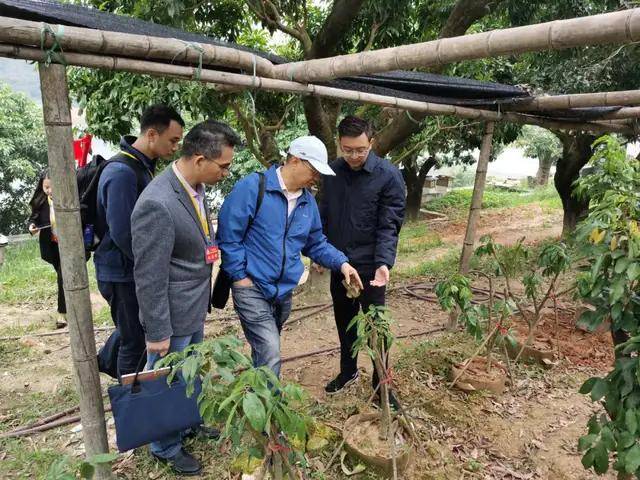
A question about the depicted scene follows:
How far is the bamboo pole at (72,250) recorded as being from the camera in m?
1.75

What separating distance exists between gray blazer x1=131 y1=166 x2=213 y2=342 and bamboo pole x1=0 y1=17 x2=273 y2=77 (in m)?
0.52

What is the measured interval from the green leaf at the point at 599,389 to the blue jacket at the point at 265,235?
1.43 metres

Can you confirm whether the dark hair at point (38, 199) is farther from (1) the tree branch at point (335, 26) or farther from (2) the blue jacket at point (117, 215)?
(1) the tree branch at point (335, 26)

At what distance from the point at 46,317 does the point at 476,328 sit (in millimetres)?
4509

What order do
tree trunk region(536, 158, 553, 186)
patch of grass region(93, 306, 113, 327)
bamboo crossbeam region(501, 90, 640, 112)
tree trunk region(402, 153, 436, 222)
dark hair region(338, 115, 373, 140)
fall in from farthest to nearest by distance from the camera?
tree trunk region(536, 158, 553, 186)
tree trunk region(402, 153, 436, 222)
patch of grass region(93, 306, 113, 327)
bamboo crossbeam region(501, 90, 640, 112)
dark hair region(338, 115, 373, 140)

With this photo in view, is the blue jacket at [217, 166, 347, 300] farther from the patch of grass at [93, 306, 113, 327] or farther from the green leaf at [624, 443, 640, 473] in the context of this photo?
the patch of grass at [93, 306, 113, 327]

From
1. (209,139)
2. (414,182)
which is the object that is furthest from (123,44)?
(414,182)

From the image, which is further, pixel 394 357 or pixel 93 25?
pixel 394 357

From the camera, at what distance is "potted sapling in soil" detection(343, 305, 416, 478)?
7.29 feet


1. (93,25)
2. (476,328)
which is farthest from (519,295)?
(93,25)

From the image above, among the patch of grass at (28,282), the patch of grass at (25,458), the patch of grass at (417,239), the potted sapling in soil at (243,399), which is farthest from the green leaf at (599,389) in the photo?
the patch of grass at (417,239)

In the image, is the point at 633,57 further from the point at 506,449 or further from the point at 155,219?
the point at 155,219

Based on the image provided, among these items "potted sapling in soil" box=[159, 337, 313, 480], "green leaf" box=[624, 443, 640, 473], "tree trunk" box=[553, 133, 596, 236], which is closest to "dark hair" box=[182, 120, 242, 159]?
"potted sapling in soil" box=[159, 337, 313, 480]

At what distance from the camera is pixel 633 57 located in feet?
17.8
